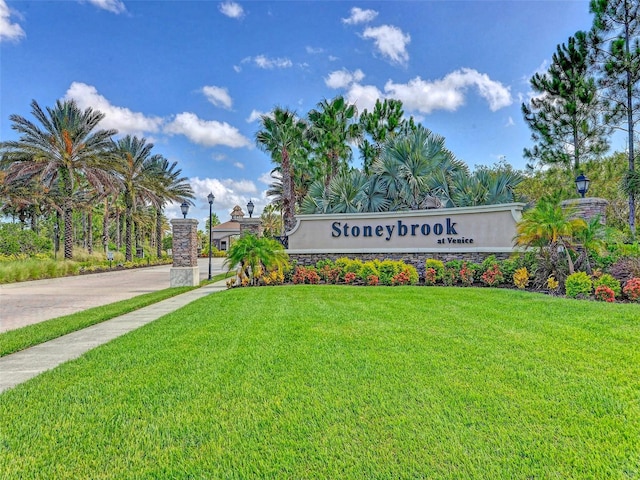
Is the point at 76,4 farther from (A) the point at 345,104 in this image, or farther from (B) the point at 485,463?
(A) the point at 345,104

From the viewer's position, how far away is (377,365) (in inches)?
151

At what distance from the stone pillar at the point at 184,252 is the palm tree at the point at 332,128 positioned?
988cm

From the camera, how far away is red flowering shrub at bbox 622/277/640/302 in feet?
22.7

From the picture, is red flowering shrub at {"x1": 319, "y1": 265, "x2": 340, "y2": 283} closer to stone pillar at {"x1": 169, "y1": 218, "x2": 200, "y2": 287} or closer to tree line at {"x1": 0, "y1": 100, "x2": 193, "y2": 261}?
stone pillar at {"x1": 169, "y1": 218, "x2": 200, "y2": 287}

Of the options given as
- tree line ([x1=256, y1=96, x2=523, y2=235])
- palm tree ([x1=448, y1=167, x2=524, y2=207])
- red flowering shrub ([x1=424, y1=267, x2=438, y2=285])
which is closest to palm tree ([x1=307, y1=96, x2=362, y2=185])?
tree line ([x1=256, y1=96, x2=523, y2=235])

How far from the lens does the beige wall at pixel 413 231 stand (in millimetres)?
10703

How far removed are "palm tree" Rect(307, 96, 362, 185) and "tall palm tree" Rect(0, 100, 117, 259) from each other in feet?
43.1

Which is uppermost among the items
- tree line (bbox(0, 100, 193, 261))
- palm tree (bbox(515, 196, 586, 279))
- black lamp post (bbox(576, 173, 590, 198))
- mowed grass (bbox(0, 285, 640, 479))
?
tree line (bbox(0, 100, 193, 261))

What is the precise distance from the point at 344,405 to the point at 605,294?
6.80 meters

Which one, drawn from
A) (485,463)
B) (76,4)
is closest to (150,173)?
(76,4)

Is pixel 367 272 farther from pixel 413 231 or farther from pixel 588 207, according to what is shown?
pixel 588 207

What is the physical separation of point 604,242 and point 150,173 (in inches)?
1220

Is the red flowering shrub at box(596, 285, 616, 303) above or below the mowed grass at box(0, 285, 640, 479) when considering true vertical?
above

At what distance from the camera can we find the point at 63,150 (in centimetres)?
2166
